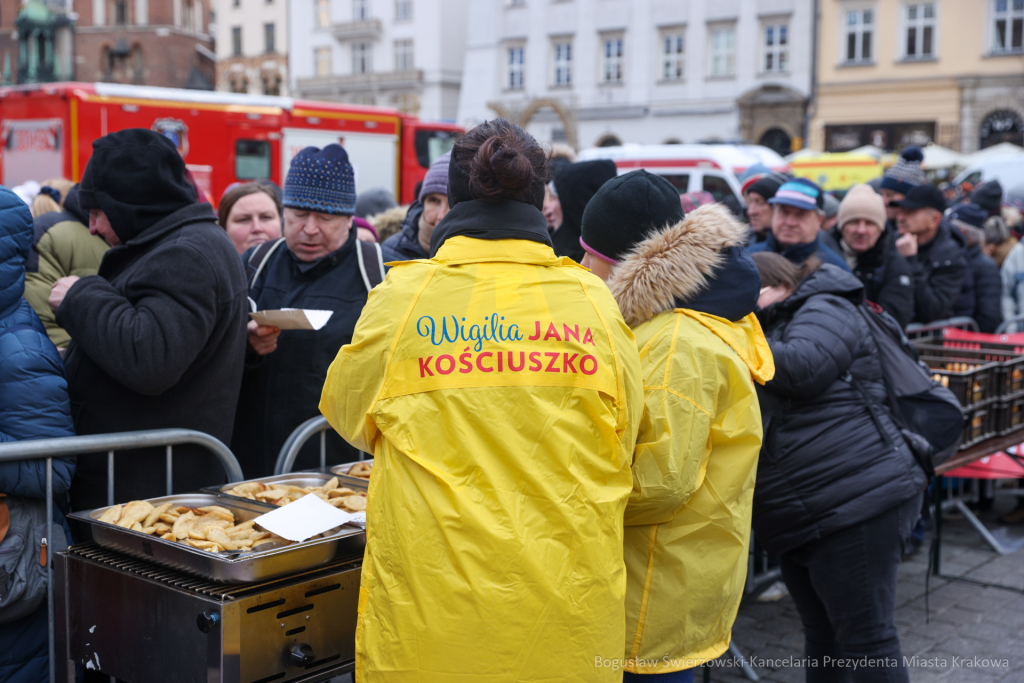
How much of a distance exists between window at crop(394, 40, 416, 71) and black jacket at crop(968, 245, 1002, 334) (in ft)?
132

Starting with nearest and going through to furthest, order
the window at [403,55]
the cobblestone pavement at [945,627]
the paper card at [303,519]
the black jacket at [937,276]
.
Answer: the paper card at [303,519], the cobblestone pavement at [945,627], the black jacket at [937,276], the window at [403,55]

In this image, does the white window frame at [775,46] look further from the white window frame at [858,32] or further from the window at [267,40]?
the window at [267,40]

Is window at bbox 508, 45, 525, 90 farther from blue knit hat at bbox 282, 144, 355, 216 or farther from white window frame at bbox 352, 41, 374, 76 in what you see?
blue knit hat at bbox 282, 144, 355, 216

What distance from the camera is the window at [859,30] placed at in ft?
109

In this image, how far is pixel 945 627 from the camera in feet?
16.0

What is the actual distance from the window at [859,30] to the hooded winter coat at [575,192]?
106ft

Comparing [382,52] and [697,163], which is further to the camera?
[382,52]

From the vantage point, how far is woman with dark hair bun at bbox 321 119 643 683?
2047 millimetres

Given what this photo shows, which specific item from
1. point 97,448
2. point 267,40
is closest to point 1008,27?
point 97,448

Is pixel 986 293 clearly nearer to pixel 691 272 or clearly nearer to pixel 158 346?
pixel 691 272

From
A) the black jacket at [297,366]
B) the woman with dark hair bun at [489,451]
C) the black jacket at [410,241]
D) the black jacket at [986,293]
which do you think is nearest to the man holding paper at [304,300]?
the black jacket at [297,366]

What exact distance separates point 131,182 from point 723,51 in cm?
3539

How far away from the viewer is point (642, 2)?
3628 cm

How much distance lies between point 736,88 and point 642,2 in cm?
513
